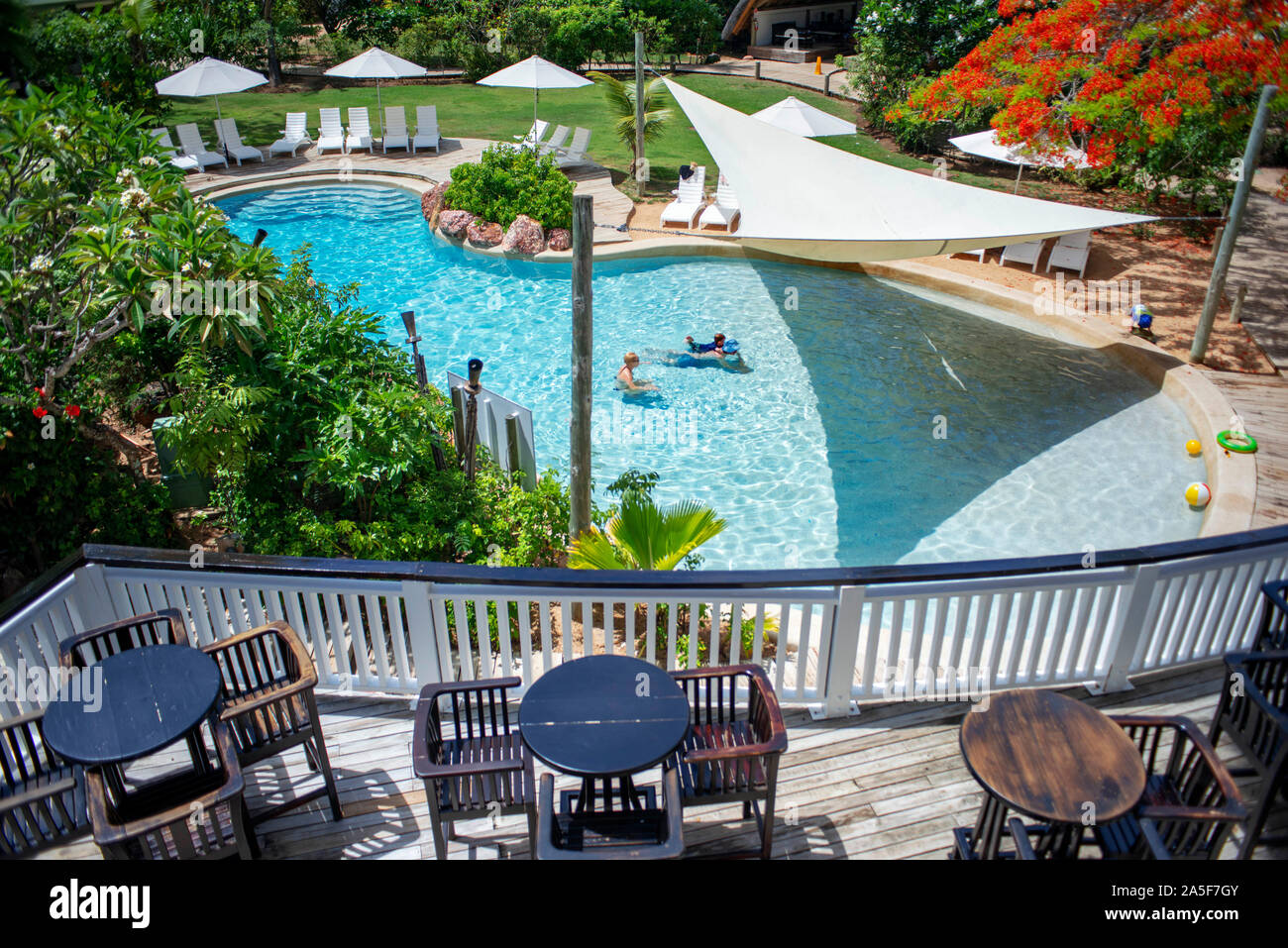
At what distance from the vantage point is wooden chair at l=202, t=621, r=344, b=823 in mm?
3488

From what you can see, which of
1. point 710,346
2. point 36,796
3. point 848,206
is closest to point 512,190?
point 710,346

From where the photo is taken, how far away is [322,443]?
20.4ft

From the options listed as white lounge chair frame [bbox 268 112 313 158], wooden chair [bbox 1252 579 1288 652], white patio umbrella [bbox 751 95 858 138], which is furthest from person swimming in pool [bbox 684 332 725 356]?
white lounge chair frame [bbox 268 112 313 158]

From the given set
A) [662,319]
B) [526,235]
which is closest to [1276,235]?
[662,319]

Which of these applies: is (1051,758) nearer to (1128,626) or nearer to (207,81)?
(1128,626)

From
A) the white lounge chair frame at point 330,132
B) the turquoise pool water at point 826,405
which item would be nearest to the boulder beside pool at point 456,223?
the turquoise pool water at point 826,405

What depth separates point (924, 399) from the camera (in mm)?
10281

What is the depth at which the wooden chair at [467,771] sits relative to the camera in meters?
3.22

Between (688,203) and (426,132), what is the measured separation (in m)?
7.14

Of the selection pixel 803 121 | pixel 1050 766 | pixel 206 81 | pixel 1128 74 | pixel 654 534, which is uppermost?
pixel 1128 74

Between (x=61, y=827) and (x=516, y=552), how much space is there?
3293mm
